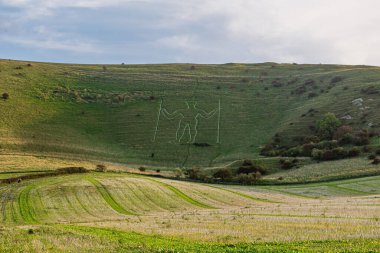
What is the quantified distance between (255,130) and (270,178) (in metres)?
41.4

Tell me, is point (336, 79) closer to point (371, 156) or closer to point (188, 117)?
point (188, 117)

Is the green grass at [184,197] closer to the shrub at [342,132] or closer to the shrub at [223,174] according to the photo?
the shrub at [223,174]

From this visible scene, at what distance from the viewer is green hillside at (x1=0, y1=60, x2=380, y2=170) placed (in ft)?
354

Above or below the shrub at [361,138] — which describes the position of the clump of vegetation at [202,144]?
below

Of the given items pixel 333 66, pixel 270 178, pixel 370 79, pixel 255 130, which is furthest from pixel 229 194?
pixel 333 66

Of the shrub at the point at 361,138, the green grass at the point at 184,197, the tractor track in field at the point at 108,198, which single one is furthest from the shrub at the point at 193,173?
the shrub at the point at 361,138

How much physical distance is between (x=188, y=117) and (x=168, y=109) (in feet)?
24.9

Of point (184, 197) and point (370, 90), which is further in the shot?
point (370, 90)

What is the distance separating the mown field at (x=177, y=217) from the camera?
2144cm

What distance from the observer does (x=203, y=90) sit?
147750 mm

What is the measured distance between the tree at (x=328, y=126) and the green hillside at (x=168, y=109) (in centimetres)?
346

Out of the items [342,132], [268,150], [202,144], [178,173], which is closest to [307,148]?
[268,150]

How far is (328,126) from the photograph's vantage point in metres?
108

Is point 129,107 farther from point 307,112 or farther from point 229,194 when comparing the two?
point 229,194
